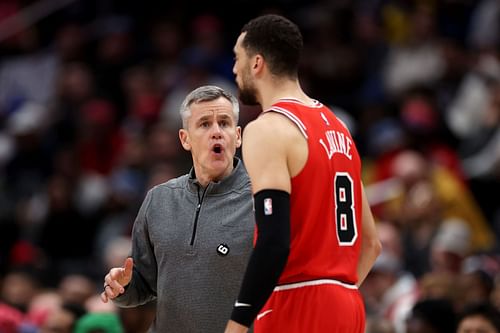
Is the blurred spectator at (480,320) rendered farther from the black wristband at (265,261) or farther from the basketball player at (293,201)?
the black wristband at (265,261)

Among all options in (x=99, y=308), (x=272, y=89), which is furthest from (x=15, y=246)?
(x=272, y=89)

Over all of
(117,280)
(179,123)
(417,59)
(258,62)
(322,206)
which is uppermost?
(258,62)

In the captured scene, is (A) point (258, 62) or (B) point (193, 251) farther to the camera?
(B) point (193, 251)

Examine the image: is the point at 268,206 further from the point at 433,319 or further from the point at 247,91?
the point at 433,319

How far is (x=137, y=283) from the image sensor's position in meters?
5.87

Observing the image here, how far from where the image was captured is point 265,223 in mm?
4945

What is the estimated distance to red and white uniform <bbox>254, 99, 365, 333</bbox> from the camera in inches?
203

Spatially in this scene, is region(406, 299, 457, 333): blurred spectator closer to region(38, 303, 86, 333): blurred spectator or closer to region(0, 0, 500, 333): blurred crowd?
region(0, 0, 500, 333): blurred crowd

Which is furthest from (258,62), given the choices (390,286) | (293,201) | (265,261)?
(390,286)

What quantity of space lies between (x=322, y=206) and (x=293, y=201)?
135 millimetres

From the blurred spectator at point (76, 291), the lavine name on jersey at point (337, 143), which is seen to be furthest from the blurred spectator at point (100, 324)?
the lavine name on jersey at point (337, 143)

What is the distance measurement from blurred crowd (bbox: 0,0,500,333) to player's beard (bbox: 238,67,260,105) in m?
3.00

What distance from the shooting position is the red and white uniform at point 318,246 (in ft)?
16.9

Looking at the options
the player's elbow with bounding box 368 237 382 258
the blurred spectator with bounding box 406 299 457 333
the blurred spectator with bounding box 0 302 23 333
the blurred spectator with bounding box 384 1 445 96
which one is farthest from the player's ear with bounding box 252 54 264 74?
the blurred spectator with bounding box 384 1 445 96
